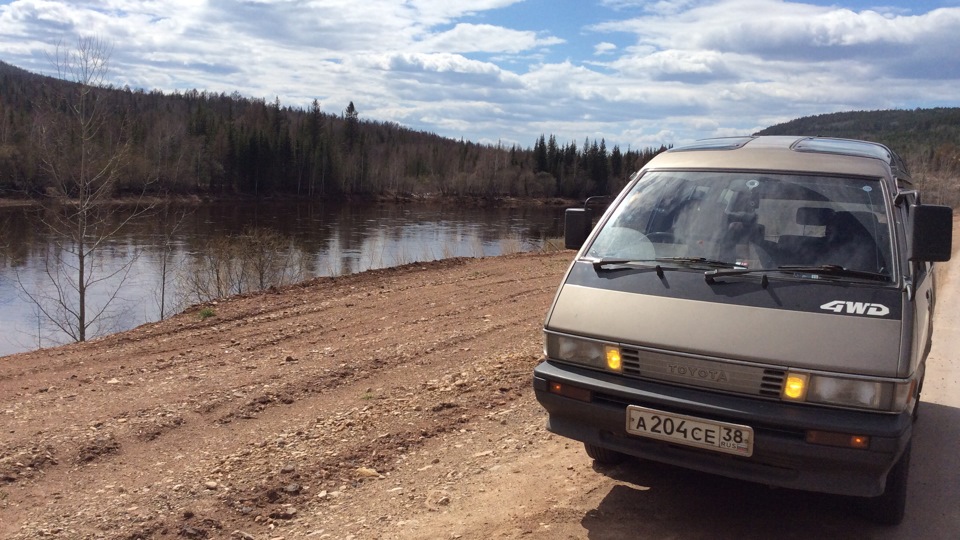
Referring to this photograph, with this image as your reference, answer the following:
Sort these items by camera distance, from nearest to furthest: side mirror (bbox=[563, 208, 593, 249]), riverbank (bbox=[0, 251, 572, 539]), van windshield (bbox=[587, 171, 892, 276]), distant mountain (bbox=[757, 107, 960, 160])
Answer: van windshield (bbox=[587, 171, 892, 276])
riverbank (bbox=[0, 251, 572, 539])
side mirror (bbox=[563, 208, 593, 249])
distant mountain (bbox=[757, 107, 960, 160])

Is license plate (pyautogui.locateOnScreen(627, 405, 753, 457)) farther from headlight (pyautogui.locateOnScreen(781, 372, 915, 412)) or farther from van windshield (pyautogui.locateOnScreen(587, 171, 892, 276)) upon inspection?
van windshield (pyautogui.locateOnScreen(587, 171, 892, 276))

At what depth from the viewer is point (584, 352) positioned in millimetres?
4059

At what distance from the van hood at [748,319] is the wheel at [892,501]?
885 mm

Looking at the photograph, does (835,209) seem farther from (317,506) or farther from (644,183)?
(317,506)

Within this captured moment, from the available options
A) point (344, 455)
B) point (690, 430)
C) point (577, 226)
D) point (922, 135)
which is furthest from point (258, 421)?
point (922, 135)

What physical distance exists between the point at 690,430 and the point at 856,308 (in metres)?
1.04

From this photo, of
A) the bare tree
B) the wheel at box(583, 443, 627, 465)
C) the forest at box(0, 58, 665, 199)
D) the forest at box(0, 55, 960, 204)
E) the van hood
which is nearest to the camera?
the van hood

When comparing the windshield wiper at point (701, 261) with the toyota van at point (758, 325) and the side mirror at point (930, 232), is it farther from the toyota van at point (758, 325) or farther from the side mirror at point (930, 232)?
the side mirror at point (930, 232)

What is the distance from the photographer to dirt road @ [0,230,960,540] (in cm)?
419

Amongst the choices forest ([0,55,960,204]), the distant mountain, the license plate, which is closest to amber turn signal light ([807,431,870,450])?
the license plate

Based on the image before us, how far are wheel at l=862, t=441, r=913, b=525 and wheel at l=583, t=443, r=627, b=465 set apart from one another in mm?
1441

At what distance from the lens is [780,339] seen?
11.8 feet

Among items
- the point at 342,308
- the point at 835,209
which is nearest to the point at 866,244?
the point at 835,209

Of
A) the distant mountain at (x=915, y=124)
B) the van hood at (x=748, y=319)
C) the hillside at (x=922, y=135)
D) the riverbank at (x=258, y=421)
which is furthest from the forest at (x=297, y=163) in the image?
the van hood at (x=748, y=319)
